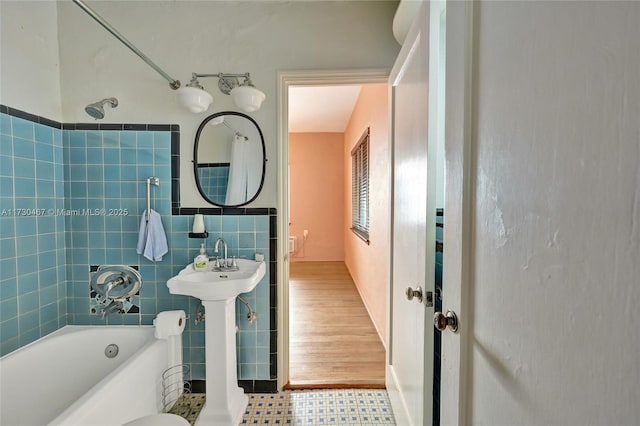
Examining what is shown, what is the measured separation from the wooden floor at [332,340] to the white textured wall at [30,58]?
7.99ft

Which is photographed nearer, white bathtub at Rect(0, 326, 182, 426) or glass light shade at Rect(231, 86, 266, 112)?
white bathtub at Rect(0, 326, 182, 426)

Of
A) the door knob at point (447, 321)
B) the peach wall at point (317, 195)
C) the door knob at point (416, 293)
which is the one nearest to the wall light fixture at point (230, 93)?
the door knob at point (416, 293)

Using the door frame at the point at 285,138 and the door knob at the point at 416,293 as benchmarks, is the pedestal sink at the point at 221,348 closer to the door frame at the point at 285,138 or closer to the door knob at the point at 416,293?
the door frame at the point at 285,138

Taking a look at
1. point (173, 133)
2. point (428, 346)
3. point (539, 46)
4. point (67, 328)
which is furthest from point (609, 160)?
point (67, 328)

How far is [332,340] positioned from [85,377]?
1788mm

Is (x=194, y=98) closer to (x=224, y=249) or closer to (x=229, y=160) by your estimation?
(x=229, y=160)

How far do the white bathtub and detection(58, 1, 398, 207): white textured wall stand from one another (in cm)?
141

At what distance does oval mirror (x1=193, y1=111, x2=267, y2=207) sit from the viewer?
6.38 ft

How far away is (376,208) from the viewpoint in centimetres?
307

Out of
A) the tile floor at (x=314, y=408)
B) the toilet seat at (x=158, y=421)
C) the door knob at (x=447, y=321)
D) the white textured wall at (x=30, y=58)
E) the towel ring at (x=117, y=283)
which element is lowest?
the tile floor at (x=314, y=408)

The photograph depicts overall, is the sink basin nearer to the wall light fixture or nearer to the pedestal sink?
the pedestal sink

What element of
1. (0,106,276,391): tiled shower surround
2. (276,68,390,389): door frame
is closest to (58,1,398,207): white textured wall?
(276,68,390,389): door frame

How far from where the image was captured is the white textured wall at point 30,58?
1.59 meters

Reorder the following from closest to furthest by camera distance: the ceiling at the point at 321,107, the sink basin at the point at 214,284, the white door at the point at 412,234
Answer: the white door at the point at 412,234
the sink basin at the point at 214,284
the ceiling at the point at 321,107
